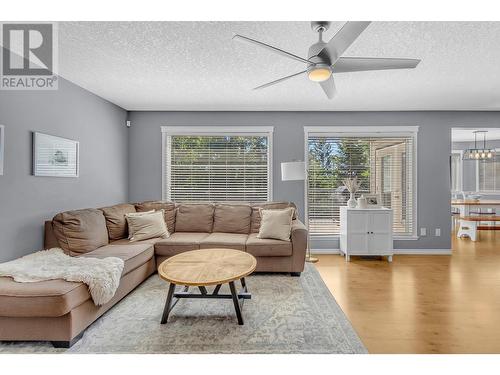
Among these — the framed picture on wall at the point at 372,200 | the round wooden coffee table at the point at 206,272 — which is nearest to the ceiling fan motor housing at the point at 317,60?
the round wooden coffee table at the point at 206,272

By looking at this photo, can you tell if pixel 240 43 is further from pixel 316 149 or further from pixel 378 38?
pixel 316 149

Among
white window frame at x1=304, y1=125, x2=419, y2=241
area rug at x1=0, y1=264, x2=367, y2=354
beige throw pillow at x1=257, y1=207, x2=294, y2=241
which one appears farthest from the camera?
white window frame at x1=304, y1=125, x2=419, y2=241

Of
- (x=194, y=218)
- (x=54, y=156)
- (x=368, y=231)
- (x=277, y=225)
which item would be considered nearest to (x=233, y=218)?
(x=194, y=218)

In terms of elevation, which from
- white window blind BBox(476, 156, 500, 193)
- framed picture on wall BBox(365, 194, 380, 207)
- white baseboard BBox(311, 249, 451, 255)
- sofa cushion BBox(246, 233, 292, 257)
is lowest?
white baseboard BBox(311, 249, 451, 255)

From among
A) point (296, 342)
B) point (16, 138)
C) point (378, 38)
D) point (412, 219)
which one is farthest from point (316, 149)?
point (16, 138)

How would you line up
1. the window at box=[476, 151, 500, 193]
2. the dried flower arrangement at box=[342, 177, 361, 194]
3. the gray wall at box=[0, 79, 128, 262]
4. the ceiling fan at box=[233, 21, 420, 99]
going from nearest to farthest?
1. the ceiling fan at box=[233, 21, 420, 99]
2. the gray wall at box=[0, 79, 128, 262]
3. the dried flower arrangement at box=[342, 177, 361, 194]
4. the window at box=[476, 151, 500, 193]

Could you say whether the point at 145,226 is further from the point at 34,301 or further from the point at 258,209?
the point at 34,301

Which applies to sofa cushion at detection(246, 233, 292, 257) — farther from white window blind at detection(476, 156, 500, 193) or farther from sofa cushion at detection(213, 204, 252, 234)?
white window blind at detection(476, 156, 500, 193)

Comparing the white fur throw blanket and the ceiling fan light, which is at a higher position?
the ceiling fan light

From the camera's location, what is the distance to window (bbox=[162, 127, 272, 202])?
4688 millimetres

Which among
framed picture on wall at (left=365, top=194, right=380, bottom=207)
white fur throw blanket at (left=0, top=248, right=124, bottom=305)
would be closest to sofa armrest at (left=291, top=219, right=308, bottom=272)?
framed picture on wall at (left=365, top=194, right=380, bottom=207)

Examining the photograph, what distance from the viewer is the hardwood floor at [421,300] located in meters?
2.13

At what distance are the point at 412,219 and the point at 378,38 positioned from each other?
11.2 feet

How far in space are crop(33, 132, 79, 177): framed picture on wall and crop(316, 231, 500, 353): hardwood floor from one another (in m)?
3.45
